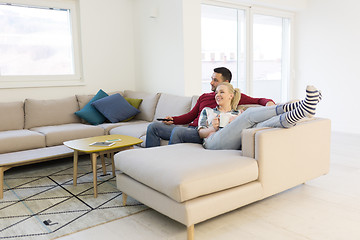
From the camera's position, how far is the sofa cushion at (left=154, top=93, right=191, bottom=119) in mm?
4316

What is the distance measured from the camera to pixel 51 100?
475 centimetres

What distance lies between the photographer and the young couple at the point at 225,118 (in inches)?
105

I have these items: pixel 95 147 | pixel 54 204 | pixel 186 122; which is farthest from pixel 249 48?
pixel 54 204

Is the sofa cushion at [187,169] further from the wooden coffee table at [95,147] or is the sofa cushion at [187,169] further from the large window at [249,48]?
the large window at [249,48]

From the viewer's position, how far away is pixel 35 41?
4949mm

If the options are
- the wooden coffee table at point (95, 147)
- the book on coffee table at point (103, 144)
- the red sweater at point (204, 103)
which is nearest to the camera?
the wooden coffee table at point (95, 147)

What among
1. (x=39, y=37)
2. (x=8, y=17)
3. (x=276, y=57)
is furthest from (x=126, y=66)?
(x=276, y=57)

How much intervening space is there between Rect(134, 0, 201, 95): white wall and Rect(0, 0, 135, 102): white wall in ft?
0.74

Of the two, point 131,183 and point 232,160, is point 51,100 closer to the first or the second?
point 131,183

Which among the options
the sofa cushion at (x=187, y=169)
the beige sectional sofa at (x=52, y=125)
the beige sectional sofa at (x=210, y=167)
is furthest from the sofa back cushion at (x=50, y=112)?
the sofa cushion at (x=187, y=169)

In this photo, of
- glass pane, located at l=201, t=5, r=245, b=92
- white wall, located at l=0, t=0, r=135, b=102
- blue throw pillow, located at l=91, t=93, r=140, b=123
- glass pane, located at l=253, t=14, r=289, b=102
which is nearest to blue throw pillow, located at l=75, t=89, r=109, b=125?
blue throw pillow, located at l=91, t=93, r=140, b=123

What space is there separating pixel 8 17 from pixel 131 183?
335 centimetres

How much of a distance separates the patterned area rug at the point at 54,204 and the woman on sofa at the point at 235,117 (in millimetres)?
893

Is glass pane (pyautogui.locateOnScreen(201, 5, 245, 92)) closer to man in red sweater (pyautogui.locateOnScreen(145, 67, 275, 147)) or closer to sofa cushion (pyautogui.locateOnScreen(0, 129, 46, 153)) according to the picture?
man in red sweater (pyautogui.locateOnScreen(145, 67, 275, 147))
